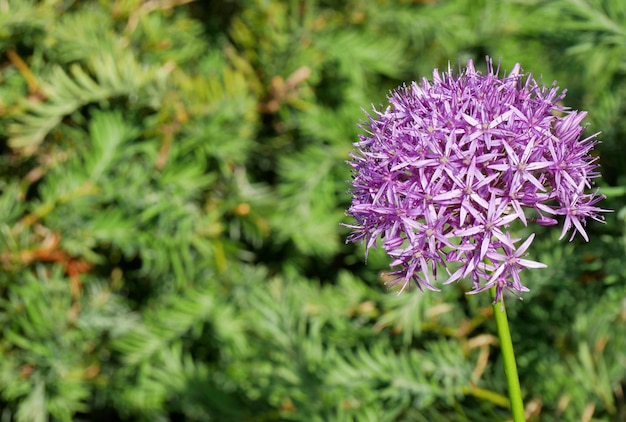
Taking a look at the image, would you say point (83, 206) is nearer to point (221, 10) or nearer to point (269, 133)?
point (269, 133)

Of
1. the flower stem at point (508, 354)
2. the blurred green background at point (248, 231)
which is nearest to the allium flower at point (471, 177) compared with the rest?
the flower stem at point (508, 354)

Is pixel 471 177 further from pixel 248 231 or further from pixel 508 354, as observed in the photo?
pixel 248 231

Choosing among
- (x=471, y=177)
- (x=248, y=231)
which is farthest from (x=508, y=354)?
(x=248, y=231)

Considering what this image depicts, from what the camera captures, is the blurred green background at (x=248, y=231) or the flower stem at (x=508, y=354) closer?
the flower stem at (x=508, y=354)

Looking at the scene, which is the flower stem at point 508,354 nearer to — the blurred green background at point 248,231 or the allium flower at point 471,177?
the allium flower at point 471,177

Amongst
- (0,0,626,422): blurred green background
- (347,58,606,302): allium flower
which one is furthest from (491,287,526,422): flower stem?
(0,0,626,422): blurred green background

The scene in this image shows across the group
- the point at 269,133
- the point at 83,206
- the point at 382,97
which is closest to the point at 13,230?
the point at 83,206

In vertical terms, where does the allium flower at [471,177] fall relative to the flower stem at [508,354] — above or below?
above
